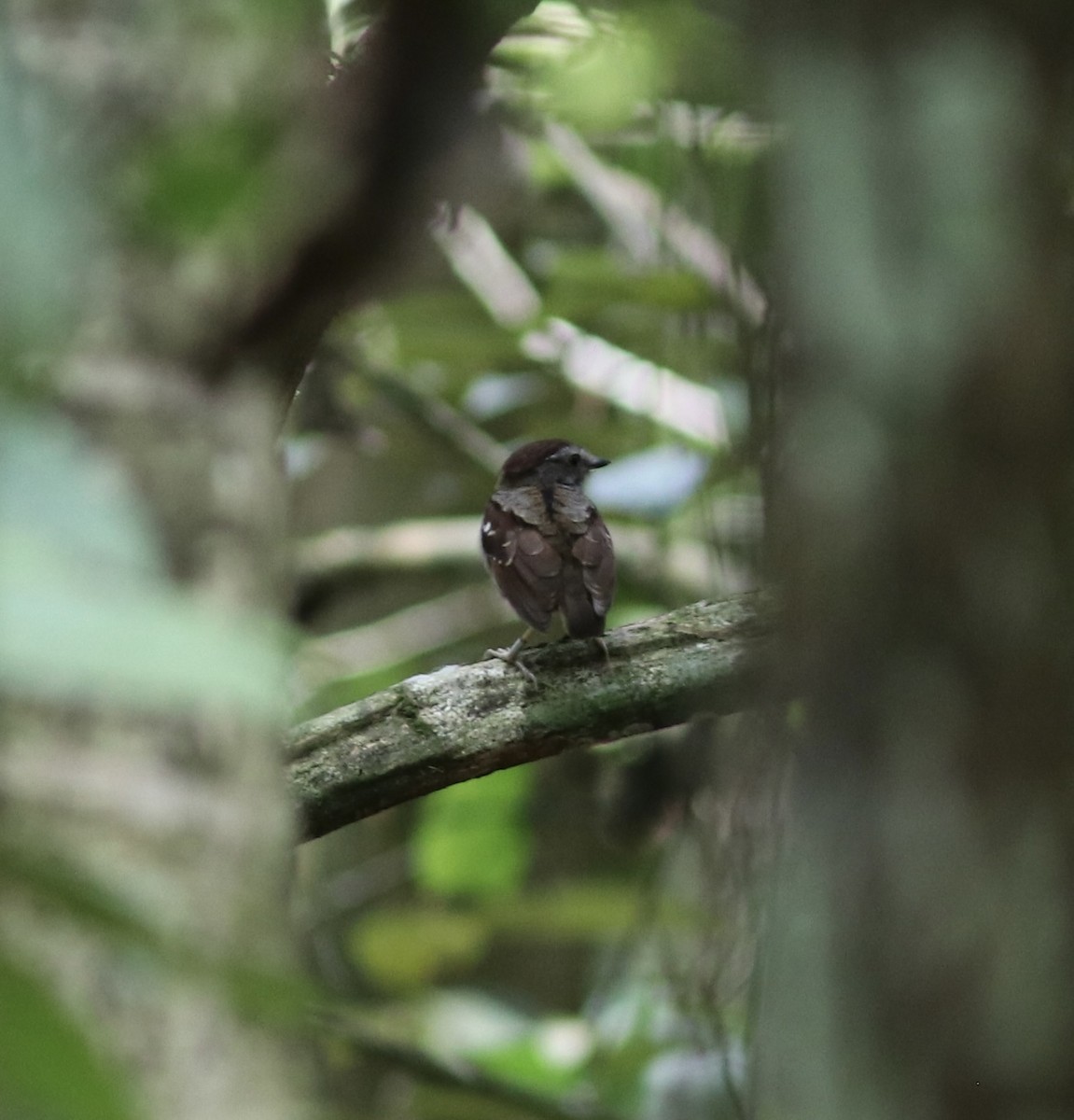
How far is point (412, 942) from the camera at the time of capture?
566 cm

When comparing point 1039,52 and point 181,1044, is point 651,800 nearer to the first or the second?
point 181,1044

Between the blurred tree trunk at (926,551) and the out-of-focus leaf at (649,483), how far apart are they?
3604mm

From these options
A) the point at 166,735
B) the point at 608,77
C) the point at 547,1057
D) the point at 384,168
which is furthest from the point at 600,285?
the point at 384,168

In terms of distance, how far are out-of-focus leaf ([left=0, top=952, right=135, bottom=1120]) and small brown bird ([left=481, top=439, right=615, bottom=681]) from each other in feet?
8.86

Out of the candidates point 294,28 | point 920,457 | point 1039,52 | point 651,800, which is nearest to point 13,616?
point 294,28

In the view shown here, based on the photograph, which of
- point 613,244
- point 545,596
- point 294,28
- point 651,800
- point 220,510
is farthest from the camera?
point 613,244

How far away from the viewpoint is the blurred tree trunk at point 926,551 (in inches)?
44.8

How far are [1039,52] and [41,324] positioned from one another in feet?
2.75

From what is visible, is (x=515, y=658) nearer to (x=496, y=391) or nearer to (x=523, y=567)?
(x=523, y=567)

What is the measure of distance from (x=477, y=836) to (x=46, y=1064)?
5.05 meters

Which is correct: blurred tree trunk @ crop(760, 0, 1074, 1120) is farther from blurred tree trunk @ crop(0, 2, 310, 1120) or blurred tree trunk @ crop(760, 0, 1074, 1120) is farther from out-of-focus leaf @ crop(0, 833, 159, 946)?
blurred tree trunk @ crop(0, 2, 310, 1120)

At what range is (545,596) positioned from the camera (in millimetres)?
3727

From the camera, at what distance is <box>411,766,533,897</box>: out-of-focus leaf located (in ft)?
18.0

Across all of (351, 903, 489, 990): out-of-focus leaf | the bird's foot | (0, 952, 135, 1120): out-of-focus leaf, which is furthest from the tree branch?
(351, 903, 489, 990): out-of-focus leaf
